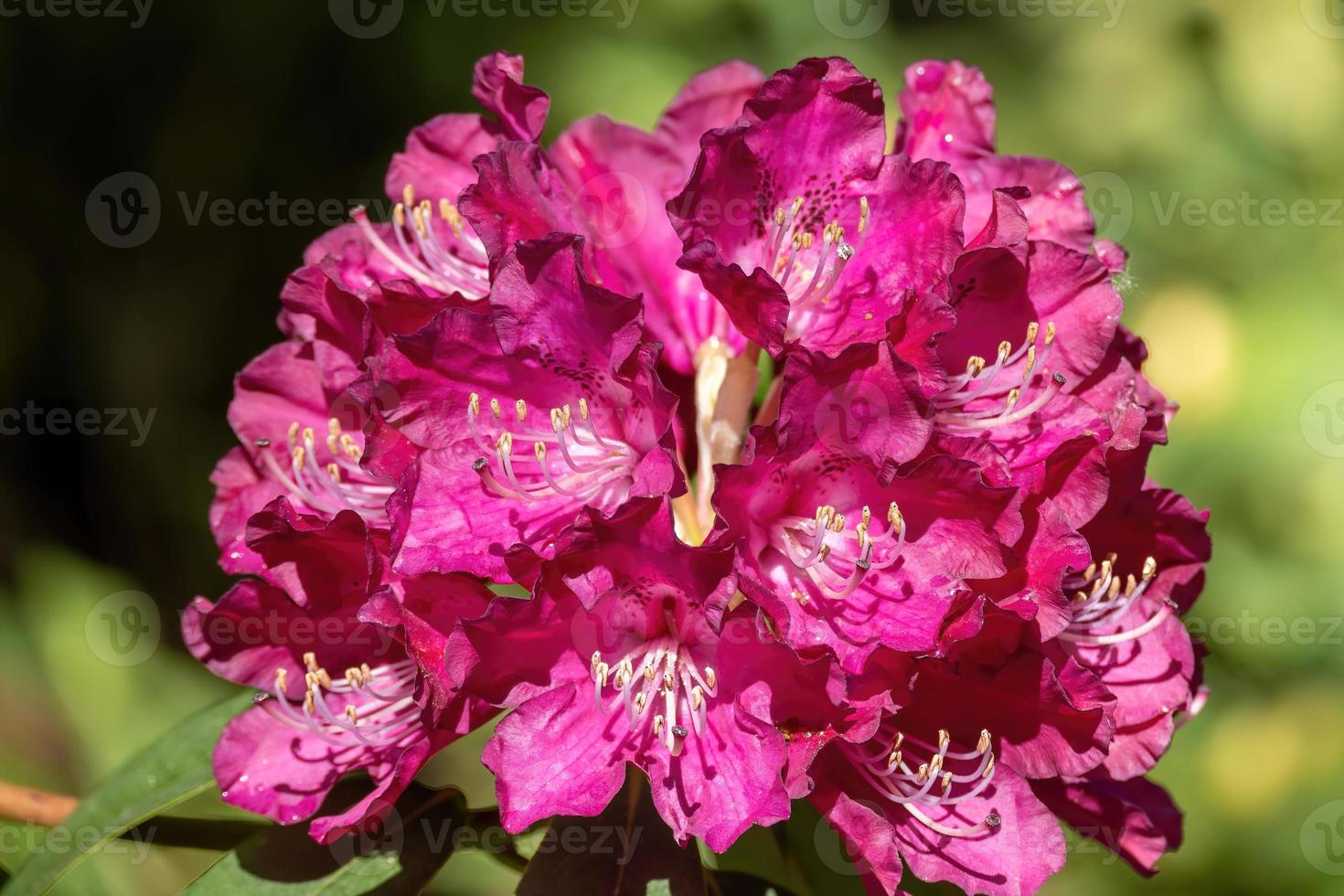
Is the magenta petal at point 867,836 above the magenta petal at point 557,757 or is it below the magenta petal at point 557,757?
below

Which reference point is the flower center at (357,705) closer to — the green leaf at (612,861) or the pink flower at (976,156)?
the green leaf at (612,861)

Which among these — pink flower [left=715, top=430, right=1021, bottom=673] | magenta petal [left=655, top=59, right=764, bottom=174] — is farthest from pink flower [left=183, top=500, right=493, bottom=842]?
magenta petal [left=655, top=59, right=764, bottom=174]

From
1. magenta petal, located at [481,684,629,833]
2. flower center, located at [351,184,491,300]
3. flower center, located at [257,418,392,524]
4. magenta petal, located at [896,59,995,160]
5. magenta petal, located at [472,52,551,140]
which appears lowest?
magenta petal, located at [481,684,629,833]

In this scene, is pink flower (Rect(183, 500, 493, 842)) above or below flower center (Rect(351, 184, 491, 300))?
below

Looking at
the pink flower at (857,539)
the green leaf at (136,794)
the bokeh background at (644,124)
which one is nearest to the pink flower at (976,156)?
the pink flower at (857,539)

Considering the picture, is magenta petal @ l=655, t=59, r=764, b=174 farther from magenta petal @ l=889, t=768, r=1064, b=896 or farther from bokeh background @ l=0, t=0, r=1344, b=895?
bokeh background @ l=0, t=0, r=1344, b=895

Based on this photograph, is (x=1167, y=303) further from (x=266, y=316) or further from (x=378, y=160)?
(x=266, y=316)

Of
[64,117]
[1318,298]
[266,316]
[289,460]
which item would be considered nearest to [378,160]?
[266,316]

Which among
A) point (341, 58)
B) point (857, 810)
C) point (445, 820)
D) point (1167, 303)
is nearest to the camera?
point (857, 810)
